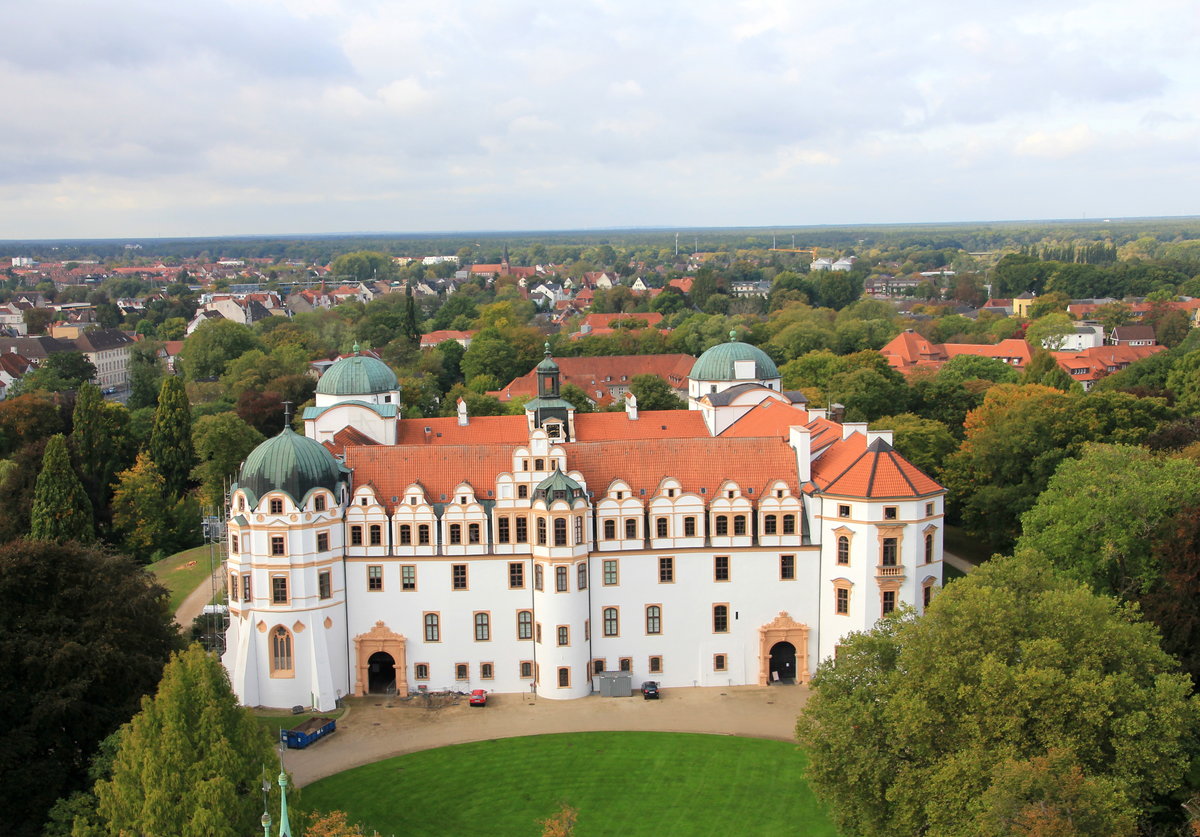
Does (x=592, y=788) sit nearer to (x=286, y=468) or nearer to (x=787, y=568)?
(x=787, y=568)

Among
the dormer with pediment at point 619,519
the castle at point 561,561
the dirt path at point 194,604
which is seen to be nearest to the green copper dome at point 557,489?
the castle at point 561,561

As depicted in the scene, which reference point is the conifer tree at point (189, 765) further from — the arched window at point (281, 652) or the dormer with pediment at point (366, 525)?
the dormer with pediment at point (366, 525)

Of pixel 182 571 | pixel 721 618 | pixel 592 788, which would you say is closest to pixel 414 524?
Answer: pixel 721 618

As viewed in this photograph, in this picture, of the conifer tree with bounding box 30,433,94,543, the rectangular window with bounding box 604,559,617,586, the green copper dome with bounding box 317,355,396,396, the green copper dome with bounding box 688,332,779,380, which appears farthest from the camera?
the green copper dome with bounding box 688,332,779,380

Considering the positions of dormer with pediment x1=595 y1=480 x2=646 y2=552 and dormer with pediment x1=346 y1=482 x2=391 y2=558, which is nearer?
dormer with pediment x1=346 y1=482 x2=391 y2=558

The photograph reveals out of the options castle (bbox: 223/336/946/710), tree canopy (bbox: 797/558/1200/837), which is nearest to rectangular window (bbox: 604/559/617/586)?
castle (bbox: 223/336/946/710)

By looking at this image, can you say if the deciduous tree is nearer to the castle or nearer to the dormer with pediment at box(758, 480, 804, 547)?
the castle
